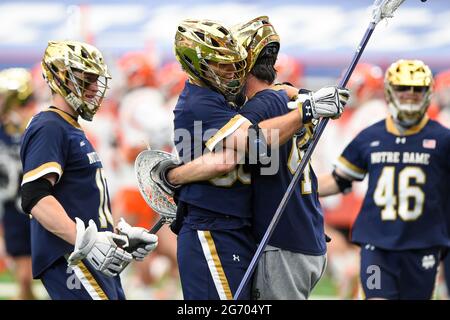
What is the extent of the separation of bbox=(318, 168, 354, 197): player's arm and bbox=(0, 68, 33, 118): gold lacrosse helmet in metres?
3.12

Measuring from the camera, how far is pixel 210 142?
5.15 meters

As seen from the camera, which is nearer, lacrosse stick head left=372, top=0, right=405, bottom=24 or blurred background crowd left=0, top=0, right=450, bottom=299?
lacrosse stick head left=372, top=0, right=405, bottom=24

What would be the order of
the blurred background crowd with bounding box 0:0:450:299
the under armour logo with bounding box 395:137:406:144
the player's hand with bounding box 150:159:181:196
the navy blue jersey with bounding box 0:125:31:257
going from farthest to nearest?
the blurred background crowd with bounding box 0:0:450:299 < the navy blue jersey with bounding box 0:125:31:257 < the under armour logo with bounding box 395:137:406:144 < the player's hand with bounding box 150:159:181:196

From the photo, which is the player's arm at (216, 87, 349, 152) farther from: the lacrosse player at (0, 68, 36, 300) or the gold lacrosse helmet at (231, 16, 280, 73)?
the lacrosse player at (0, 68, 36, 300)

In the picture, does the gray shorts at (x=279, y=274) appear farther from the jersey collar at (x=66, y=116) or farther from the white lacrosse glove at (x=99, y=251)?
the jersey collar at (x=66, y=116)

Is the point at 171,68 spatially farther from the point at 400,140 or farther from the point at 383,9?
the point at 383,9

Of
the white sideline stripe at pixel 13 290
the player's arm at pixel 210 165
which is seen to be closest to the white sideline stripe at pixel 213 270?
the player's arm at pixel 210 165

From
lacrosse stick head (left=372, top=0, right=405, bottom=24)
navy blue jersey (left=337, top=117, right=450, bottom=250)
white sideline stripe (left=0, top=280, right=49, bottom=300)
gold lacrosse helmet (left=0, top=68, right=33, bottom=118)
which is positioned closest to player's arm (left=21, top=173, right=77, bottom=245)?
lacrosse stick head (left=372, top=0, right=405, bottom=24)

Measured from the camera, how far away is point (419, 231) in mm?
7082

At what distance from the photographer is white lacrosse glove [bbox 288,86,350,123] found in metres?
5.10

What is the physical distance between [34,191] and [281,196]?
1.23 m

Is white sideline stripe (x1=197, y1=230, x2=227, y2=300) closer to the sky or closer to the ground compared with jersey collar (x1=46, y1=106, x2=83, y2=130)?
closer to the ground

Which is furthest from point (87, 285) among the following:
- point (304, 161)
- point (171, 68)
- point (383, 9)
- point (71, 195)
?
point (171, 68)

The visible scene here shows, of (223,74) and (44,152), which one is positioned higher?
(223,74)
